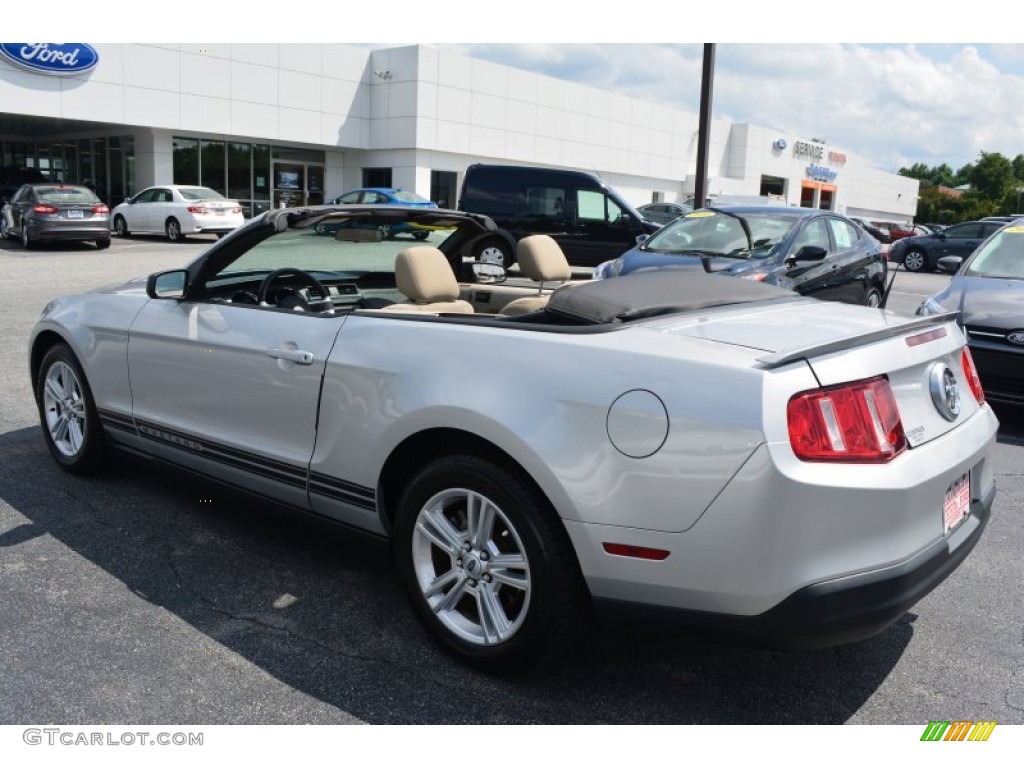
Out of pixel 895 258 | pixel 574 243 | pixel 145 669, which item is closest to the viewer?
pixel 145 669

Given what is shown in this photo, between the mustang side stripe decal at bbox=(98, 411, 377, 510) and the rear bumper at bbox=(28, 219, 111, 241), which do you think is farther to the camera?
the rear bumper at bbox=(28, 219, 111, 241)

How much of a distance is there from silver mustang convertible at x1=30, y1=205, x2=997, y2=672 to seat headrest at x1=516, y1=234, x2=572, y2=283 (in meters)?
0.78

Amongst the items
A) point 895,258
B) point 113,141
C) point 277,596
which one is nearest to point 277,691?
point 277,596

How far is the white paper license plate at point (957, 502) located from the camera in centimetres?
268

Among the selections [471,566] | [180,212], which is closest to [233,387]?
[471,566]

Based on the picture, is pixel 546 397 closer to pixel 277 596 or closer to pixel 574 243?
pixel 277 596

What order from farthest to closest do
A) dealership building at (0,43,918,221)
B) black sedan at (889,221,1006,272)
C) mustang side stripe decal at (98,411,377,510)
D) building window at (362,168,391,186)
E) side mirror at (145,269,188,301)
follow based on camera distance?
building window at (362,168,391,186), dealership building at (0,43,918,221), black sedan at (889,221,1006,272), side mirror at (145,269,188,301), mustang side stripe decal at (98,411,377,510)

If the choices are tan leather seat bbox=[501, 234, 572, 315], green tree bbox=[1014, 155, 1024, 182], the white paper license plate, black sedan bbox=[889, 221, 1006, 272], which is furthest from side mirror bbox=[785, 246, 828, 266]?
green tree bbox=[1014, 155, 1024, 182]

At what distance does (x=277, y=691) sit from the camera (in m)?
2.80

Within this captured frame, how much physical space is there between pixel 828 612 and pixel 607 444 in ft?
2.38

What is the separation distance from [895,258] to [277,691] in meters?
24.5

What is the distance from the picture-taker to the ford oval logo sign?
1012 inches

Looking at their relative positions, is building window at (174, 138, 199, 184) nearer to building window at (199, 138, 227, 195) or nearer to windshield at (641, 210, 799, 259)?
building window at (199, 138, 227, 195)

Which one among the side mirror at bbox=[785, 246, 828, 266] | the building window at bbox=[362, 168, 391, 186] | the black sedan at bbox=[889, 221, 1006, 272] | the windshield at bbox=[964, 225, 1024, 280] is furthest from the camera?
the building window at bbox=[362, 168, 391, 186]
